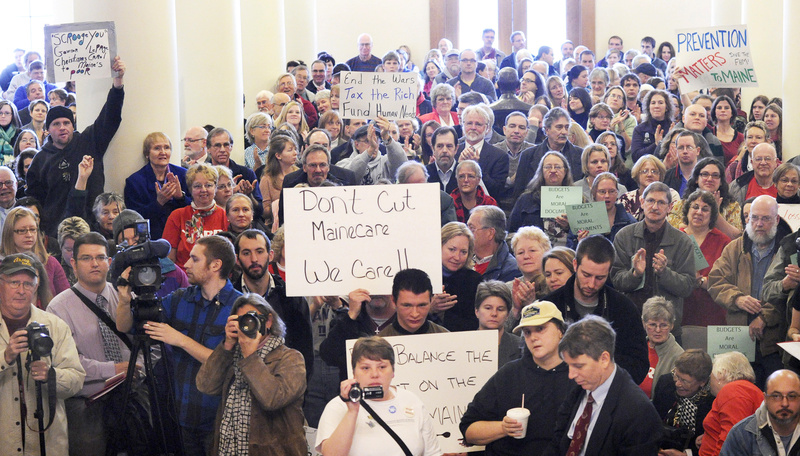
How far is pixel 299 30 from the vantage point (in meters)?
18.5

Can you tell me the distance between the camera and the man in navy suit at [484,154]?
982cm

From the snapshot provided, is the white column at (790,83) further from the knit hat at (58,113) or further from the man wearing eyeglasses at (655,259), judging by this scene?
the knit hat at (58,113)

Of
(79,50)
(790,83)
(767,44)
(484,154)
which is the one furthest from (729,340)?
(767,44)

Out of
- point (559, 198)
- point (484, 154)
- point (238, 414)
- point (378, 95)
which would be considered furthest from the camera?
point (378, 95)

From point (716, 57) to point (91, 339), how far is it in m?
7.38

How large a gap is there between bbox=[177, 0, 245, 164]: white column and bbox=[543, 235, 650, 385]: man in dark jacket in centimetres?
600

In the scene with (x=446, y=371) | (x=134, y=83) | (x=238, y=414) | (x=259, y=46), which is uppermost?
(x=259, y=46)

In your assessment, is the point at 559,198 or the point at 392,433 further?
the point at 559,198

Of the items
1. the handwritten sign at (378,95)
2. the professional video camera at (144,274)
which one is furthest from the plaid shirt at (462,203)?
the professional video camera at (144,274)

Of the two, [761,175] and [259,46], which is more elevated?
[259,46]

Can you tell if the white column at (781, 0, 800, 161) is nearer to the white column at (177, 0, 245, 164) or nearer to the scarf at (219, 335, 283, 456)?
the white column at (177, 0, 245, 164)

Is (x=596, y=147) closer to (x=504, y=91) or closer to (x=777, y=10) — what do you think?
(x=504, y=91)

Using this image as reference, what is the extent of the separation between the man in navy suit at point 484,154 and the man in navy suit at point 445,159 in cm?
30

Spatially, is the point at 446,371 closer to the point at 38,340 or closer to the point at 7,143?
the point at 38,340
